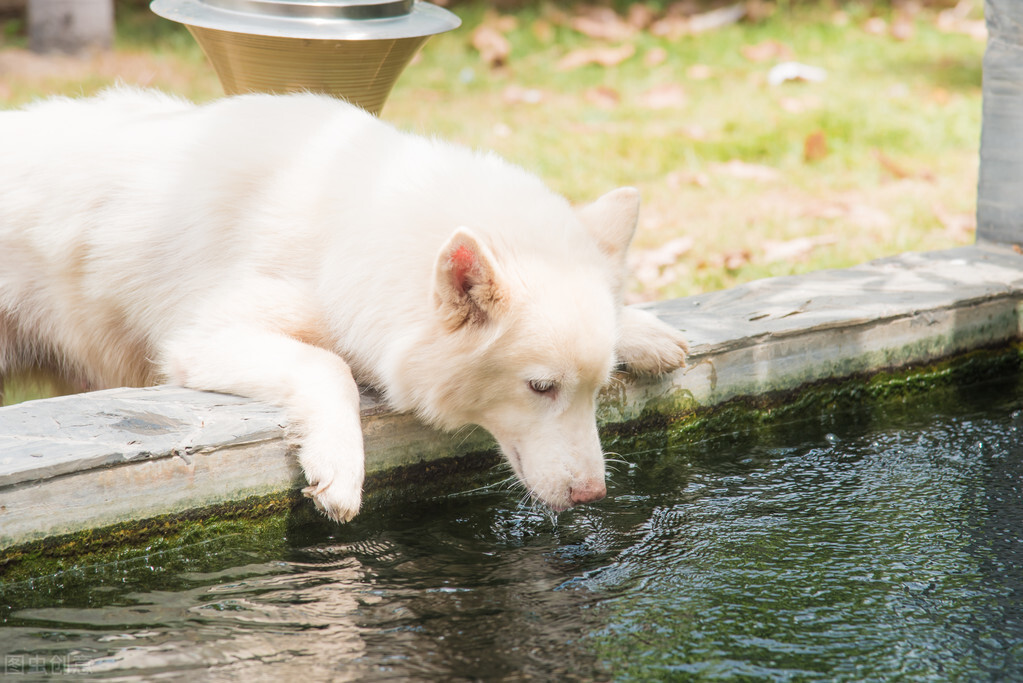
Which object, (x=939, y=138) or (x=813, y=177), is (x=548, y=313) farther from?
(x=939, y=138)

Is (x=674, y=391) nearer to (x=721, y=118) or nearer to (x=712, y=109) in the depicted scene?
(x=721, y=118)

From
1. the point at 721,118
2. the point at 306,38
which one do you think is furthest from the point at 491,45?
the point at 306,38

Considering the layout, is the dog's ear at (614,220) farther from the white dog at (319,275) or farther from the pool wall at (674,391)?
the pool wall at (674,391)

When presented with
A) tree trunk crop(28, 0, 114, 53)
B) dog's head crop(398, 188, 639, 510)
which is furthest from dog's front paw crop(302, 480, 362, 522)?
tree trunk crop(28, 0, 114, 53)

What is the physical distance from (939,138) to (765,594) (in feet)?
18.4

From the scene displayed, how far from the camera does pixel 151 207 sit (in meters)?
3.77

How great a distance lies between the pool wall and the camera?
3.01m

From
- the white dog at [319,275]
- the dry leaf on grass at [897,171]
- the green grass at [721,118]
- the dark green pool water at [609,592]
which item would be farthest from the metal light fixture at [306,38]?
the dry leaf on grass at [897,171]

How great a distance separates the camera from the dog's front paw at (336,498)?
3.14m

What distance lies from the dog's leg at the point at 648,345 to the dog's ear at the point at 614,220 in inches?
12.7

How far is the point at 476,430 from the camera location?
373 centimetres

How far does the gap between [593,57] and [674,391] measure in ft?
21.0

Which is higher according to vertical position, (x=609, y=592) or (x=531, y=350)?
(x=531, y=350)

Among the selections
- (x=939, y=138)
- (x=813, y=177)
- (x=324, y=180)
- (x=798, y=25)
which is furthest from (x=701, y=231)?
(x=798, y=25)
